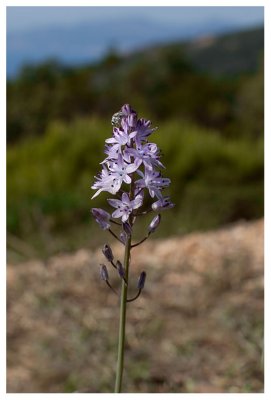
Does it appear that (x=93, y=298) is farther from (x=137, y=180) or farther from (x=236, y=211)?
(x=236, y=211)

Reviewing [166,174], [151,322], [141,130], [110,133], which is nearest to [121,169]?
[141,130]

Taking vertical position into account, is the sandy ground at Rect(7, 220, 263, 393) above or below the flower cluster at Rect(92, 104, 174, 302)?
above

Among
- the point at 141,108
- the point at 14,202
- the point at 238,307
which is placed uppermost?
the point at 141,108

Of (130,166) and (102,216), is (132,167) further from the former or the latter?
(102,216)

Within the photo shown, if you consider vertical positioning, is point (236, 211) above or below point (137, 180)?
above

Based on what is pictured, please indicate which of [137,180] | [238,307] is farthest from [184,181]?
[137,180]

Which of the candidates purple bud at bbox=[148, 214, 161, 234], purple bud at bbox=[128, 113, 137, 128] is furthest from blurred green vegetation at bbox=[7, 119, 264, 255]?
purple bud at bbox=[128, 113, 137, 128]

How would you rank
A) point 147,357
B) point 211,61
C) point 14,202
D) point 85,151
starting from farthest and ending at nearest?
point 211,61, point 85,151, point 14,202, point 147,357

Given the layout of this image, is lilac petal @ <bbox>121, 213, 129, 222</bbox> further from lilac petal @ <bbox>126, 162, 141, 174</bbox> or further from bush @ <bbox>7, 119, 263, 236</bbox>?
bush @ <bbox>7, 119, 263, 236</bbox>
